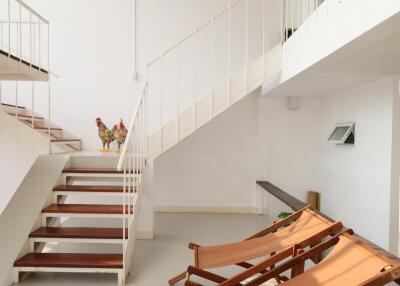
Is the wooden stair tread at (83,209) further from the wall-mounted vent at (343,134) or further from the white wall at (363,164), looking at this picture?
Answer: the wall-mounted vent at (343,134)

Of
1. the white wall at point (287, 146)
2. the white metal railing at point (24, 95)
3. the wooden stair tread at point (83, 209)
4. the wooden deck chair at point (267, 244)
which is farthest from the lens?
the white wall at point (287, 146)

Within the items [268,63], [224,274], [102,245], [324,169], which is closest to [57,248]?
[102,245]

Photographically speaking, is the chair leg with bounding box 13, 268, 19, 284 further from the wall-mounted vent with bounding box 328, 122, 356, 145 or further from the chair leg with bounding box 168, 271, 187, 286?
the wall-mounted vent with bounding box 328, 122, 356, 145

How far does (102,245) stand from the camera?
5133 mm

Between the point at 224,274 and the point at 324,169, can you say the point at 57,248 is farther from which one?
the point at 324,169

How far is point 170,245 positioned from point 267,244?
1.82m

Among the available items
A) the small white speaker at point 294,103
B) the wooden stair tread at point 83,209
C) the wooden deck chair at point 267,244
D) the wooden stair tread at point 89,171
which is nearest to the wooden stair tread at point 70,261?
the wooden stair tread at point 83,209

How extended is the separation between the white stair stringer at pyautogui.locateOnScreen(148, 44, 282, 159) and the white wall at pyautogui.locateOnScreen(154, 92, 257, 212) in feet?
5.79

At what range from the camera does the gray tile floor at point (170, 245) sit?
393 cm

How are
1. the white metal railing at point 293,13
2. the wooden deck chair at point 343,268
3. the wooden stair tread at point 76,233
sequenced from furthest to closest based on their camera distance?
the white metal railing at point 293,13 < the wooden stair tread at point 76,233 < the wooden deck chair at point 343,268

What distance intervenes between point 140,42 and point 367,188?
454 cm

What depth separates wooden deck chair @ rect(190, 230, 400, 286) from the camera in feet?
7.53

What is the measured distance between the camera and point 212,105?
563cm

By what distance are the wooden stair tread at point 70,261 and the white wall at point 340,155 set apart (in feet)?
10.2
